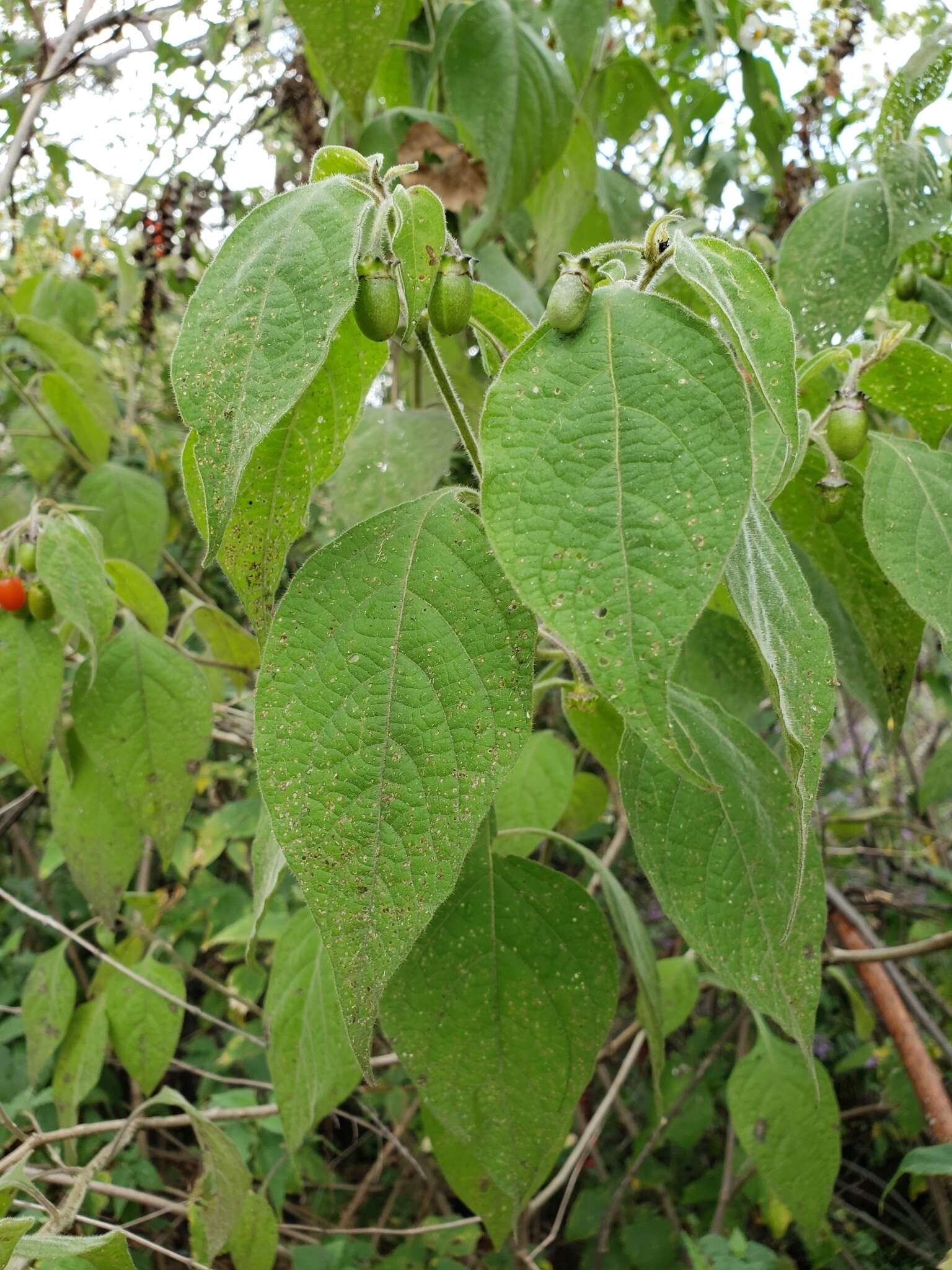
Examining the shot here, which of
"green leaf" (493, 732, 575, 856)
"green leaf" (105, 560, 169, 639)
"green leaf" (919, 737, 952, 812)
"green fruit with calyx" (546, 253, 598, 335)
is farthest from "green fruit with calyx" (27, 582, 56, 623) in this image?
"green leaf" (919, 737, 952, 812)

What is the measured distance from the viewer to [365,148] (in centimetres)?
137

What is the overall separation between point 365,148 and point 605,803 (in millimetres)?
1092

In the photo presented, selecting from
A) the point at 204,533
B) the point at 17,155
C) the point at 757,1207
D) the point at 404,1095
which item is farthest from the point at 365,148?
the point at 757,1207

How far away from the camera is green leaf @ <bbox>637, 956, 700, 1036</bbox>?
149 centimetres

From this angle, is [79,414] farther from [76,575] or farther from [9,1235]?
[9,1235]

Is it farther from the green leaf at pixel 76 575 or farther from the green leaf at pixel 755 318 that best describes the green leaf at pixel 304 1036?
the green leaf at pixel 755 318

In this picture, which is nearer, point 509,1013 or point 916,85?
point 509,1013

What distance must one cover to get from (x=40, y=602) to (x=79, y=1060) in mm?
823

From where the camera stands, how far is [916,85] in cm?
98

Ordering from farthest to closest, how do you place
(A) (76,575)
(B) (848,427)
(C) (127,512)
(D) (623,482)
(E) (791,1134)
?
(C) (127,512), (E) (791,1134), (A) (76,575), (B) (848,427), (D) (623,482)

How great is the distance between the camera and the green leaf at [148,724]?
3.70ft

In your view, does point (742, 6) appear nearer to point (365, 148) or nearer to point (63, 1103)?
point (365, 148)

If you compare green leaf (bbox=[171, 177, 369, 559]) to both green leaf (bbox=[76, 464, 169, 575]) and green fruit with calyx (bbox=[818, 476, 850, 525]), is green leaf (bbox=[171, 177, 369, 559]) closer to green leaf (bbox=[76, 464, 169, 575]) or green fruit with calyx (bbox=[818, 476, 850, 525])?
green fruit with calyx (bbox=[818, 476, 850, 525])

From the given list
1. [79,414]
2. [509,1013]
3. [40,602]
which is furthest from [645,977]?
[79,414]
